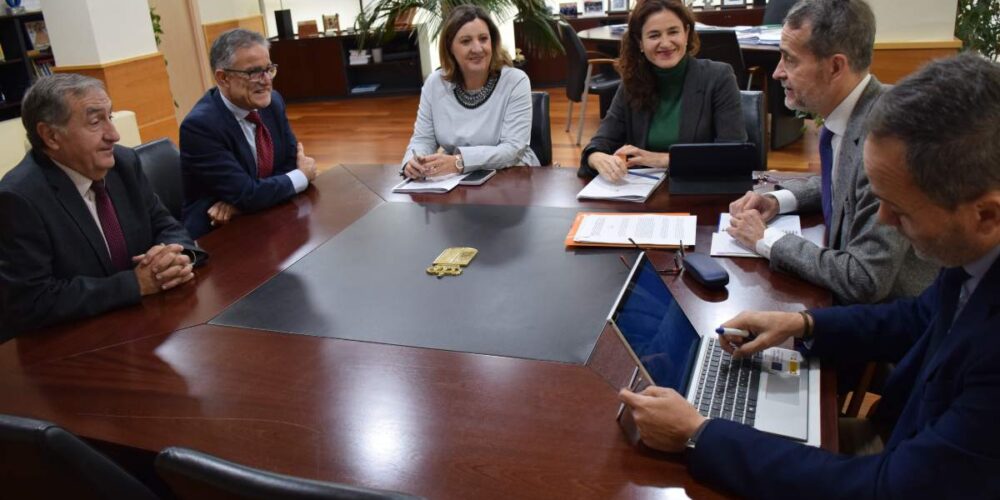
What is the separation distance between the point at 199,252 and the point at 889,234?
65.5 inches

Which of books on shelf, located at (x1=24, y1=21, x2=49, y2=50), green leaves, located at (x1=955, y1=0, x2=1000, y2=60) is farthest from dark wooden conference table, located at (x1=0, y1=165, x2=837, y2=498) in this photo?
books on shelf, located at (x1=24, y1=21, x2=49, y2=50)

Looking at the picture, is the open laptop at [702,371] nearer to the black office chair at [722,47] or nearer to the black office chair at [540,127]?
the black office chair at [540,127]

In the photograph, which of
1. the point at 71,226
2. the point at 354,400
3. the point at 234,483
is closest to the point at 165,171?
the point at 71,226

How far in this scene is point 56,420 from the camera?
4.30ft

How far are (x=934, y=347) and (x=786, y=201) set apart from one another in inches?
36.8

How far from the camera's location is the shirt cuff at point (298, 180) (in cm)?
249

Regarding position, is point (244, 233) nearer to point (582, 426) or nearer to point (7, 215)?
point (7, 215)

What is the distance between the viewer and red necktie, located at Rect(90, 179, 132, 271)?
1.93 m

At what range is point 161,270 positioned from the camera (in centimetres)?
180

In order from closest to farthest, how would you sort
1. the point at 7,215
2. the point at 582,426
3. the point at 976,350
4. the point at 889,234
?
1. the point at 976,350
2. the point at 582,426
3. the point at 889,234
4. the point at 7,215

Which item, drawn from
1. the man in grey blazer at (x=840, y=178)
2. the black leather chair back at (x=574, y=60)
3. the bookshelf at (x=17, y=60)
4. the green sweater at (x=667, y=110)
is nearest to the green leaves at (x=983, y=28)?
the black leather chair back at (x=574, y=60)

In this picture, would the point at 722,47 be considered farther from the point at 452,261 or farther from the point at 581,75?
the point at 452,261

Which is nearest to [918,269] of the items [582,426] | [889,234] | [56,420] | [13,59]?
[889,234]

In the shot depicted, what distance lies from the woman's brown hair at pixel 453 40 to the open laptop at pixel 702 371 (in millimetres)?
1794
